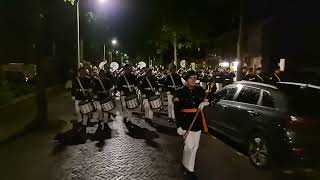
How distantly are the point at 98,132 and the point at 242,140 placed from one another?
4.93 meters

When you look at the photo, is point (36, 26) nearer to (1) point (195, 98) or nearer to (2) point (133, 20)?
(1) point (195, 98)

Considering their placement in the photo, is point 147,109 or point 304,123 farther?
point 147,109

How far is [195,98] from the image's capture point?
8078 mm

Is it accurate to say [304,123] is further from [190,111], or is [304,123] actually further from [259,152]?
[190,111]

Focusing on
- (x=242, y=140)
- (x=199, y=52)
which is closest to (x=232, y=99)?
(x=242, y=140)

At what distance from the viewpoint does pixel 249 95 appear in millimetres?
10023

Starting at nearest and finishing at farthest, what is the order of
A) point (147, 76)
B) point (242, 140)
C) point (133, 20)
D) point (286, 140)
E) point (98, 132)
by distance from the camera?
point (286, 140)
point (242, 140)
point (98, 132)
point (147, 76)
point (133, 20)

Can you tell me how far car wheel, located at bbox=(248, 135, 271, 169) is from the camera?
8678 millimetres

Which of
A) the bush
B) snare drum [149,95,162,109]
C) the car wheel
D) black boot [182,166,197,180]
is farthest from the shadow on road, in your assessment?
the bush

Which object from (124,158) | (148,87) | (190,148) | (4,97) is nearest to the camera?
(190,148)

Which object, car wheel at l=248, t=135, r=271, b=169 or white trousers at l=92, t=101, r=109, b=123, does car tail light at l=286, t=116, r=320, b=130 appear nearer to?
car wheel at l=248, t=135, r=271, b=169

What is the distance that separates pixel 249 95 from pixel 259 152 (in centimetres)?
151

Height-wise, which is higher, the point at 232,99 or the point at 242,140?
the point at 232,99

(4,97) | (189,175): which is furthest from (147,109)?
(189,175)
